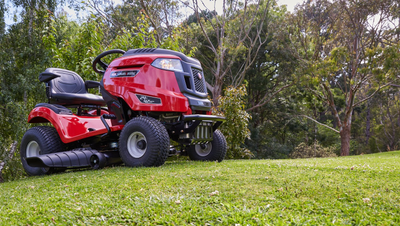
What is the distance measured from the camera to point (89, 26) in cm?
1120

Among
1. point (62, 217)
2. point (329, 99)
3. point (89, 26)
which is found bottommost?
point (62, 217)

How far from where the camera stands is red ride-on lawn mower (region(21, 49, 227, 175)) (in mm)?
5535

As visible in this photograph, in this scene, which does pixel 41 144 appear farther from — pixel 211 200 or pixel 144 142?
pixel 211 200

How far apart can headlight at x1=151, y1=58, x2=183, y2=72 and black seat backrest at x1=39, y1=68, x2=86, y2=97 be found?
2.56 meters

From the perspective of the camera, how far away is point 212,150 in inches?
267

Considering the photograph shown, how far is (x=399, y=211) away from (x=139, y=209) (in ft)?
7.76

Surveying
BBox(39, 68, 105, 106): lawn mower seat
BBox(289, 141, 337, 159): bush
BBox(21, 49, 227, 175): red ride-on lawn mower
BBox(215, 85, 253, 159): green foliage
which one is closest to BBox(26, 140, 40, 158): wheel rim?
BBox(21, 49, 227, 175): red ride-on lawn mower

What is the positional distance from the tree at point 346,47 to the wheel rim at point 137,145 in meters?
15.1

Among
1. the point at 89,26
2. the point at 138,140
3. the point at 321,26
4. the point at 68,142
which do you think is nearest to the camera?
the point at 138,140

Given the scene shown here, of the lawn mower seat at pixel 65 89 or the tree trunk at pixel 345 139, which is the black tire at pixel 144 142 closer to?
the lawn mower seat at pixel 65 89

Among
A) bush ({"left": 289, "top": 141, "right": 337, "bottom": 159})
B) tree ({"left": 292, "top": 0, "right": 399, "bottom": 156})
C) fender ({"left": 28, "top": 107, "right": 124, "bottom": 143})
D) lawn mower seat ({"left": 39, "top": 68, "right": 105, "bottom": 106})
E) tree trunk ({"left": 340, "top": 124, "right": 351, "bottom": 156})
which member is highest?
tree ({"left": 292, "top": 0, "right": 399, "bottom": 156})

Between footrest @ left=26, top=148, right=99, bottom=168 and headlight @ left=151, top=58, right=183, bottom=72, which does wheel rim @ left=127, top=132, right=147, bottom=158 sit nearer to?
footrest @ left=26, top=148, right=99, bottom=168

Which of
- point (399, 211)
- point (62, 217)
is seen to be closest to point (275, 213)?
point (399, 211)

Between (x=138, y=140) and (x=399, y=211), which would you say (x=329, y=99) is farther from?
(x=399, y=211)
